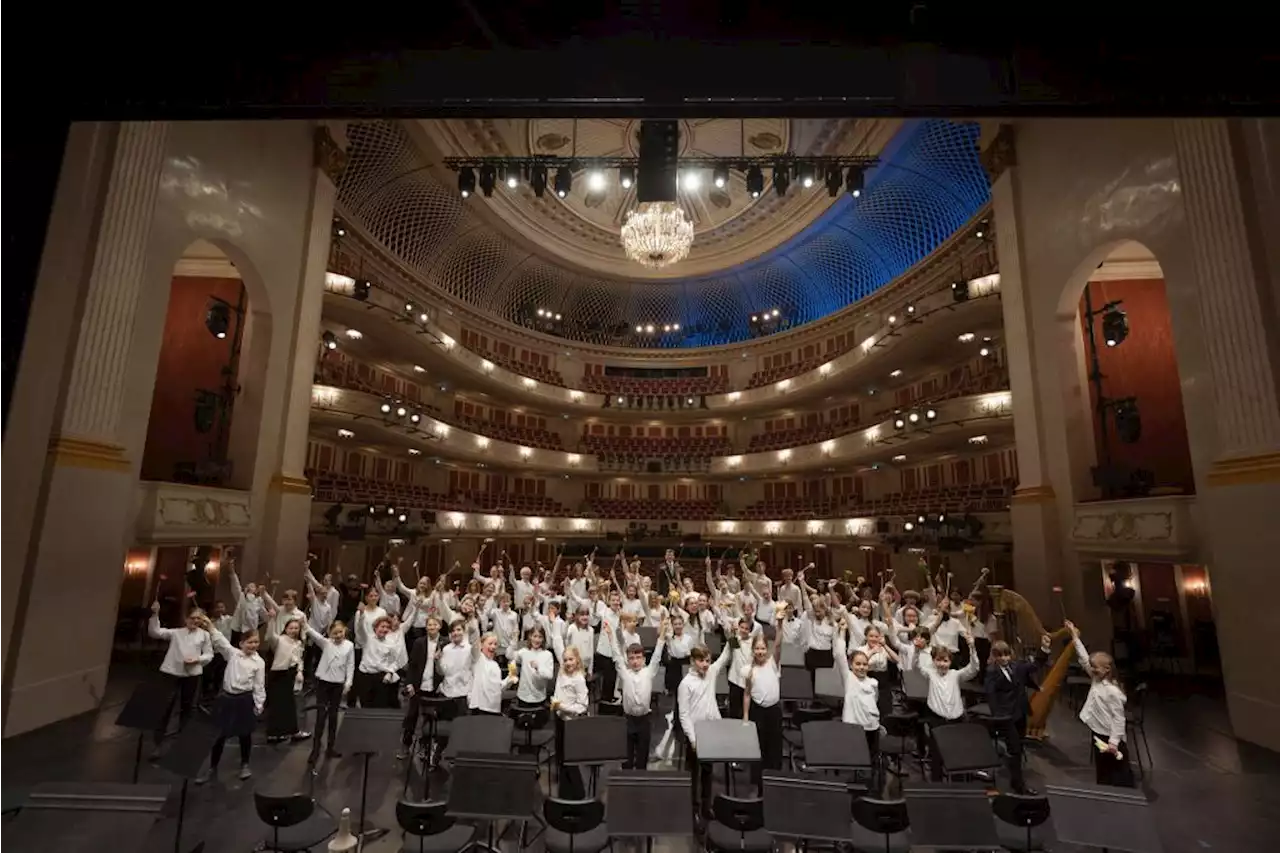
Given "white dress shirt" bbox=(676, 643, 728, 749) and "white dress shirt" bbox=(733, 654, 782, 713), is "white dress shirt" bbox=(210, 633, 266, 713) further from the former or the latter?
"white dress shirt" bbox=(733, 654, 782, 713)

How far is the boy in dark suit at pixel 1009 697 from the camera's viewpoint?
7.77m

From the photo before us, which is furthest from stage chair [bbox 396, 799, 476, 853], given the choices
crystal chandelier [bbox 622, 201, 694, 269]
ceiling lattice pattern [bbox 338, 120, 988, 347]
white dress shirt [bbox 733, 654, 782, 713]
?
ceiling lattice pattern [bbox 338, 120, 988, 347]

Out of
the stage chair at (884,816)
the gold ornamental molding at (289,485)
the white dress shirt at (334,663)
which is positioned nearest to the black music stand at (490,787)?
the stage chair at (884,816)

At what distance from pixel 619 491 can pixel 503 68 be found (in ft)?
108

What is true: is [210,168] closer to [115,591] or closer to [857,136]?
[115,591]

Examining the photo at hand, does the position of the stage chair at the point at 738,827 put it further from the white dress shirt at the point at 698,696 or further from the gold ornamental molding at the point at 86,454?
the gold ornamental molding at the point at 86,454

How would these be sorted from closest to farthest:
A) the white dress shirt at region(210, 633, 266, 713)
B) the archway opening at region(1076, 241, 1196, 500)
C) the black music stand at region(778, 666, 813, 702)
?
the white dress shirt at region(210, 633, 266, 713) < the black music stand at region(778, 666, 813, 702) < the archway opening at region(1076, 241, 1196, 500)

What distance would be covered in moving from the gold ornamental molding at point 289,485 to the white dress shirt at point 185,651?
24.3 feet

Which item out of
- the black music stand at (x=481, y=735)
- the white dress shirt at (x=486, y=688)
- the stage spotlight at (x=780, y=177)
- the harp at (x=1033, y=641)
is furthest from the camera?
the stage spotlight at (x=780, y=177)

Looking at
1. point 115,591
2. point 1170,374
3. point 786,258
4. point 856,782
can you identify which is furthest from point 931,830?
point 786,258

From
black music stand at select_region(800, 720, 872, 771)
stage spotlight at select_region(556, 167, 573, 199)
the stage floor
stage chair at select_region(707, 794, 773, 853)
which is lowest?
the stage floor

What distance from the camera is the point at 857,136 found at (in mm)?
23938

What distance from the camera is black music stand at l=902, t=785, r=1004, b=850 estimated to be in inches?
187

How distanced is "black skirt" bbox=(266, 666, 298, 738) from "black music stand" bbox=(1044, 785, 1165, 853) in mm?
8827
